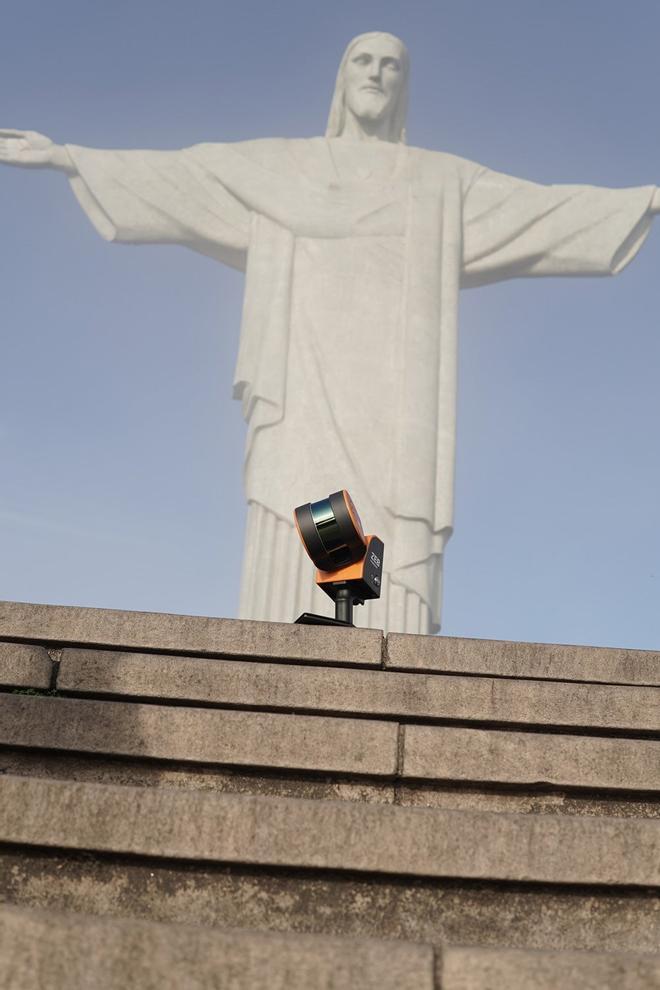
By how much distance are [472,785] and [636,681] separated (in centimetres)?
87

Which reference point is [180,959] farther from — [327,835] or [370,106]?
[370,106]

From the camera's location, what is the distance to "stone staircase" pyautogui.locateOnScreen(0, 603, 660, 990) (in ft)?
6.98

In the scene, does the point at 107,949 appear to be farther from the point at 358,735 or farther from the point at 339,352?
the point at 339,352

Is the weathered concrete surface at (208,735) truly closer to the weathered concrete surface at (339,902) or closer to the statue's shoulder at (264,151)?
the weathered concrete surface at (339,902)

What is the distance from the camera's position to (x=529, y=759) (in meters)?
3.34

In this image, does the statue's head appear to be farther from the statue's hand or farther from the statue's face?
the statue's hand

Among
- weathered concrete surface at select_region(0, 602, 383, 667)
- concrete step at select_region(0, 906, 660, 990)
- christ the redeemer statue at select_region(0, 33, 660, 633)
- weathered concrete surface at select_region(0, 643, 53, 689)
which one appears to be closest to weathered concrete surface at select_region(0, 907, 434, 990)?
concrete step at select_region(0, 906, 660, 990)

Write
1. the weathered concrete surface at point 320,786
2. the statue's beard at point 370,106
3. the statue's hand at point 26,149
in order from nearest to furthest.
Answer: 1. the weathered concrete surface at point 320,786
2. the statue's hand at point 26,149
3. the statue's beard at point 370,106

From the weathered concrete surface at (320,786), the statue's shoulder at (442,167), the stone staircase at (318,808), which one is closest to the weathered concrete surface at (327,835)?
the stone staircase at (318,808)

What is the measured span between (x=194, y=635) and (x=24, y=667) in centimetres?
55

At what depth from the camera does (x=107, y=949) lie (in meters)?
2.12

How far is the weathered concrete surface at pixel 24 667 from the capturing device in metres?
3.69

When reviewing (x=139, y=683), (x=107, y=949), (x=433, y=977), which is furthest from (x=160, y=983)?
(x=139, y=683)

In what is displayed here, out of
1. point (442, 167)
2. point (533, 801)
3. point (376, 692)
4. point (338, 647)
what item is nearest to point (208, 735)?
point (376, 692)
